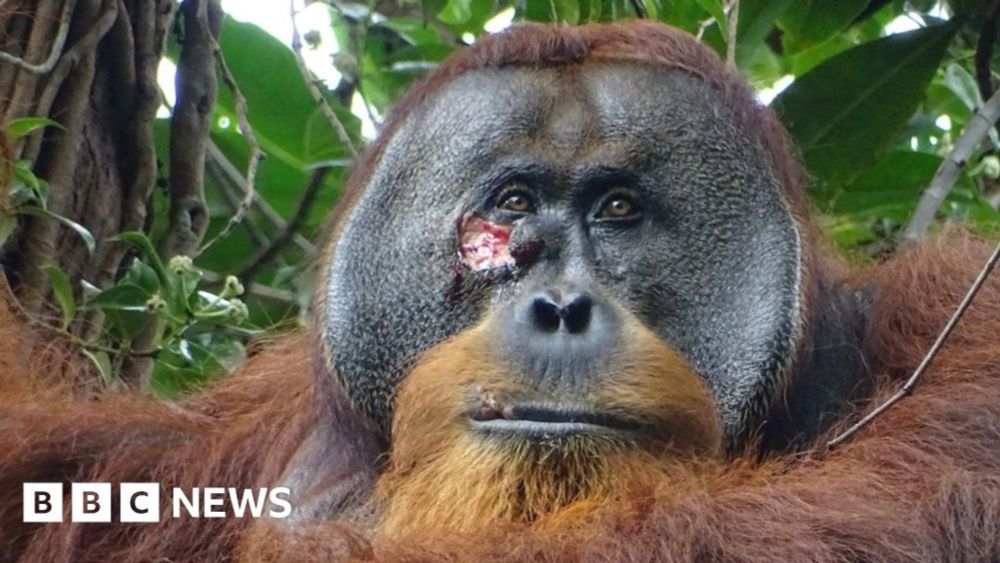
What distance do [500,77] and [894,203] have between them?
4.26 feet

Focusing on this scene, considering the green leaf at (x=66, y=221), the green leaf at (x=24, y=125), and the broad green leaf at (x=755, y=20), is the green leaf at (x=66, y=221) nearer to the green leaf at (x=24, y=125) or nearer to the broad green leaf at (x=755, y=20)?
the green leaf at (x=24, y=125)

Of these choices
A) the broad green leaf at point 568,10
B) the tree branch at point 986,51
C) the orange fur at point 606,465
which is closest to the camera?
the orange fur at point 606,465

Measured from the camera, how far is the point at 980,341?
3164mm

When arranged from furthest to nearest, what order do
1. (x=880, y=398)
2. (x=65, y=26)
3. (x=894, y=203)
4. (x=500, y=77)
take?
(x=894, y=203), (x=65, y=26), (x=500, y=77), (x=880, y=398)

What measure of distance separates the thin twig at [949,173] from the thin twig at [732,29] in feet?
1.57

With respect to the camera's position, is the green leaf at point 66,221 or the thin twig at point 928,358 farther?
the green leaf at point 66,221

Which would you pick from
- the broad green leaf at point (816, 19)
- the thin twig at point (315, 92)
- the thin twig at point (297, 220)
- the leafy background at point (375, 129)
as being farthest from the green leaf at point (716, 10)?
the thin twig at point (297, 220)

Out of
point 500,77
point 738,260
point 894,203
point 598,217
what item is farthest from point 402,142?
A: point 894,203

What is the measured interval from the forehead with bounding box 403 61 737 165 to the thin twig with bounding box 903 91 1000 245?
0.63 metres

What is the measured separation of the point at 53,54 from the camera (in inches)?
144

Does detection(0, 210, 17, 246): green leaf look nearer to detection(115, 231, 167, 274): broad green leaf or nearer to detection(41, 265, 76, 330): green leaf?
detection(41, 265, 76, 330): green leaf

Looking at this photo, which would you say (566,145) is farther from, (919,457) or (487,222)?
(919,457)

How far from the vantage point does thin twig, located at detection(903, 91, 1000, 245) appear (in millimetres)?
3646

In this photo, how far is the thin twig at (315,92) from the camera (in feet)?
13.0
